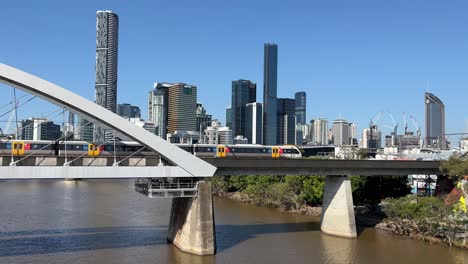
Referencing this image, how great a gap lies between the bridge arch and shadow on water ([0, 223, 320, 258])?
642 cm

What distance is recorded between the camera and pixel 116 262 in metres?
31.0

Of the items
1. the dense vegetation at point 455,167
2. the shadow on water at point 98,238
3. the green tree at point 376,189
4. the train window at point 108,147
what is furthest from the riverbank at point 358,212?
the train window at point 108,147

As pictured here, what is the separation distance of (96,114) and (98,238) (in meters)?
12.8

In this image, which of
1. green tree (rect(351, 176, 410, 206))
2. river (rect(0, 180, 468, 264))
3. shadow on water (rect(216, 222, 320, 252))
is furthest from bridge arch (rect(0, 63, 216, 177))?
green tree (rect(351, 176, 410, 206))

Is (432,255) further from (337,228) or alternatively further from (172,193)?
(172,193)

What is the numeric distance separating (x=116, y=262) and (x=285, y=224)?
72.1 feet

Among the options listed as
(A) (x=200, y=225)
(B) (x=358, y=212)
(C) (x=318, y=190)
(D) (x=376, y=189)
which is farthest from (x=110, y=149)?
(D) (x=376, y=189)

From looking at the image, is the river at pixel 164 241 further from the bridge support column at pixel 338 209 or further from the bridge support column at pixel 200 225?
the bridge support column at pixel 338 209

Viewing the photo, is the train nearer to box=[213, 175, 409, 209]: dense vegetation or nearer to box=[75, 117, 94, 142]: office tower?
box=[75, 117, 94, 142]: office tower

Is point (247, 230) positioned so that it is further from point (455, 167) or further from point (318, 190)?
point (455, 167)

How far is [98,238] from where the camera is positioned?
125 feet

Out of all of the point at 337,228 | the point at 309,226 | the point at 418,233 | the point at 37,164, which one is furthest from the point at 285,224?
the point at 37,164

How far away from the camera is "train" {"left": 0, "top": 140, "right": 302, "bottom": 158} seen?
3643 cm

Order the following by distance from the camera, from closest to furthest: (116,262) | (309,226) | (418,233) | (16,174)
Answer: (16,174) → (116,262) → (418,233) → (309,226)
